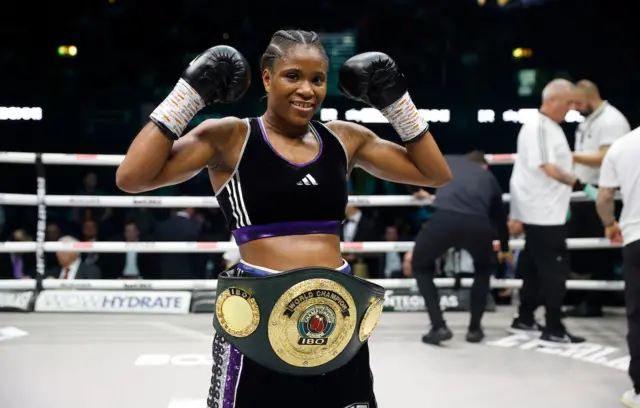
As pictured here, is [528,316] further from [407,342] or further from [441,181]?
[441,181]

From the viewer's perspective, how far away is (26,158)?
13.5 ft

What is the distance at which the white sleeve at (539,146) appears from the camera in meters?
3.70

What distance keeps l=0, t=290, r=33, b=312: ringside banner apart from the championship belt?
3224mm

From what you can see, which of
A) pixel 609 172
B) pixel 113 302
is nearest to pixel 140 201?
pixel 113 302

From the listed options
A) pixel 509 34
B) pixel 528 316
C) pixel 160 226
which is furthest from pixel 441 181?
pixel 509 34

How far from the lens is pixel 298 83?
150 centimetres

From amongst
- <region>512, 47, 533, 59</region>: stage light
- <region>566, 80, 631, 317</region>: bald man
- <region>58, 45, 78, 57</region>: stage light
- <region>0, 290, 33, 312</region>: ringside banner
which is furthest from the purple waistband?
<region>512, 47, 533, 59</region>: stage light

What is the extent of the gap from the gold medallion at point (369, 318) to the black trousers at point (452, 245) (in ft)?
7.20

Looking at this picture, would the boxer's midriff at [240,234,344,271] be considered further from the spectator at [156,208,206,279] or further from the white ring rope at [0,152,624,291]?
the spectator at [156,208,206,279]

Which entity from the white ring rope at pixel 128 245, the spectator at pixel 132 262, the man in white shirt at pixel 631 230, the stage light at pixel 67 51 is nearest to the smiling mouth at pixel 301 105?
the man in white shirt at pixel 631 230

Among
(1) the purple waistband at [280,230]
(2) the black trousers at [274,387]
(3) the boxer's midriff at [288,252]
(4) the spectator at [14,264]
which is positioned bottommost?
(4) the spectator at [14,264]

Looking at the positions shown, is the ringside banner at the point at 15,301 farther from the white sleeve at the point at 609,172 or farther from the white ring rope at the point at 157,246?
the white sleeve at the point at 609,172

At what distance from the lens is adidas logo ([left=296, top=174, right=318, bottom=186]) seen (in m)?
1.49

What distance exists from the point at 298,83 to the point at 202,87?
213mm
